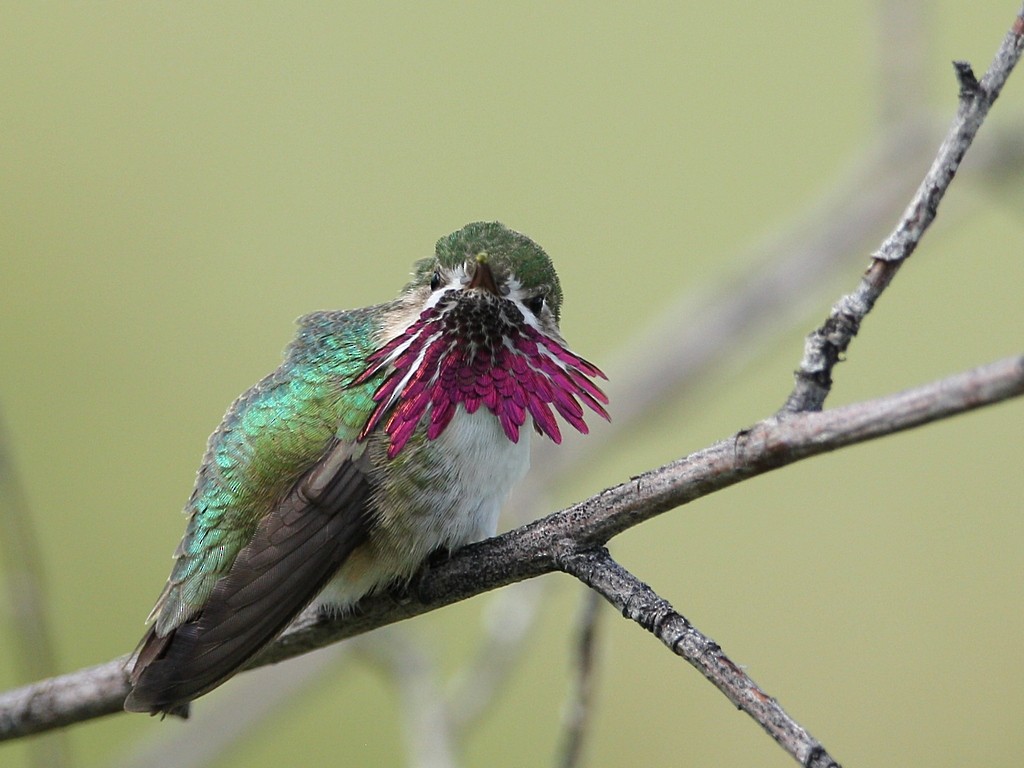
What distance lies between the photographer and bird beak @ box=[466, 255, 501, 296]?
2953 millimetres

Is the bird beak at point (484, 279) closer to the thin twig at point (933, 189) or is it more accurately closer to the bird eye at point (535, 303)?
the bird eye at point (535, 303)

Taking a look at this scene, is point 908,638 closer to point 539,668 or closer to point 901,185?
point 539,668

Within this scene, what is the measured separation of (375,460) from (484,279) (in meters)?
0.53

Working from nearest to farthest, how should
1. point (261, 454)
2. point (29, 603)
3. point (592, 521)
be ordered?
1. point (592, 521)
2. point (261, 454)
3. point (29, 603)

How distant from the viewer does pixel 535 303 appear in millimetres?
3174

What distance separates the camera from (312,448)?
309 cm

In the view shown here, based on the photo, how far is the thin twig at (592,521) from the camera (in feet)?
5.24

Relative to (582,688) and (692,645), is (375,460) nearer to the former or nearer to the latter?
(582,688)

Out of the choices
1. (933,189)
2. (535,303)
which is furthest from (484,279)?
(933,189)

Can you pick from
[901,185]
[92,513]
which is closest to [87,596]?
[92,513]

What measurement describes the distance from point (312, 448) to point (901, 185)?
3.57 metres

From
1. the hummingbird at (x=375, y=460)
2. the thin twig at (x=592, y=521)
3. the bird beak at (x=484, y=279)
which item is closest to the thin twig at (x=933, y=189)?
the thin twig at (x=592, y=521)

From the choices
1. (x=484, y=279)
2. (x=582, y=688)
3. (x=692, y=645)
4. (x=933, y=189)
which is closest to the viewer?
(x=692, y=645)

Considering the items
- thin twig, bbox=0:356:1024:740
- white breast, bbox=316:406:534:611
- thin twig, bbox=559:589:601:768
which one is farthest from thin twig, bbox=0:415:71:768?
thin twig, bbox=559:589:601:768
